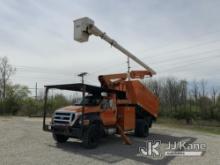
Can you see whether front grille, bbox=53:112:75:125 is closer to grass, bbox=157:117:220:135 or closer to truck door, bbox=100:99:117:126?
truck door, bbox=100:99:117:126

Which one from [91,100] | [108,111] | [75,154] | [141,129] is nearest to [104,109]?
[108,111]

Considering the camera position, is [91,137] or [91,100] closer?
[91,137]

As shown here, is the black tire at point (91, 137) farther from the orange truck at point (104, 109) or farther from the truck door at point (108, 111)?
the truck door at point (108, 111)

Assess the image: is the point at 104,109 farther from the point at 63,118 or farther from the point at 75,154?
the point at 75,154

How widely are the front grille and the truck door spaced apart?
1.51 m

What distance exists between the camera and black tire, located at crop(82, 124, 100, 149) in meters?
10.7

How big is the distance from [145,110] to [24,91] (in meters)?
40.2

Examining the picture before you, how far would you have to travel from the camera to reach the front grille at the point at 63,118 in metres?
10.9

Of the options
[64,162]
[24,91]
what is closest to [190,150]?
[64,162]

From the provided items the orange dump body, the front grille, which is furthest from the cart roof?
the orange dump body

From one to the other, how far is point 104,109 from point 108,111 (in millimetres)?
322

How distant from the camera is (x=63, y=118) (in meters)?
11.2

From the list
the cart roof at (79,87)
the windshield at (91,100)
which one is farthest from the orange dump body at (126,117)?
the windshield at (91,100)

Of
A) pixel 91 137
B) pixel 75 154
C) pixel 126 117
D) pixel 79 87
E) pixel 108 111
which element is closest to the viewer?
pixel 75 154
